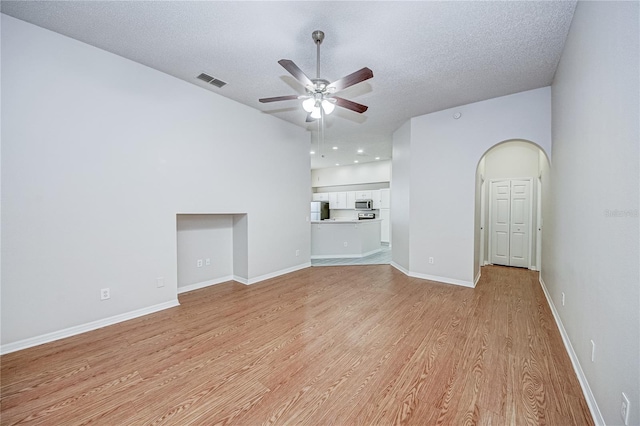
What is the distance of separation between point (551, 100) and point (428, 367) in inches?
150

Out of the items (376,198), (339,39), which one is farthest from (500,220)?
(339,39)

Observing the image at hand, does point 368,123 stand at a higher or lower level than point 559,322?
higher

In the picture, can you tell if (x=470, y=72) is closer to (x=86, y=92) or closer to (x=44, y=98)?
(x=86, y=92)

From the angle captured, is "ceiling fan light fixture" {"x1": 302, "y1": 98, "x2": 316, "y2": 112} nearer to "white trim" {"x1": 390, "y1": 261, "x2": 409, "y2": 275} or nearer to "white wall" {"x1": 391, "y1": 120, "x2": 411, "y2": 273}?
"white wall" {"x1": 391, "y1": 120, "x2": 411, "y2": 273}

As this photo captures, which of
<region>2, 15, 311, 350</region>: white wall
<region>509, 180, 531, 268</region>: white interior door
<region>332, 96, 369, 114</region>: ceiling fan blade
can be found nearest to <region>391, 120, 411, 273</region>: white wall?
<region>332, 96, 369, 114</region>: ceiling fan blade

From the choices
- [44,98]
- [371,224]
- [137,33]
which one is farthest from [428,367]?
[371,224]

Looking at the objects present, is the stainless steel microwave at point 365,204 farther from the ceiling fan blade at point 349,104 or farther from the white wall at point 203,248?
the ceiling fan blade at point 349,104

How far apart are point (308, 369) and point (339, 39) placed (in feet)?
10.1

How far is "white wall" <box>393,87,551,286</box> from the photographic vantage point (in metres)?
3.74

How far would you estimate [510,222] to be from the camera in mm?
5758

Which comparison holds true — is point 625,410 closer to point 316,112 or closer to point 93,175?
point 316,112

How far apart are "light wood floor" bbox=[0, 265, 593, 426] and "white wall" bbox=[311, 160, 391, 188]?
611 centimetres

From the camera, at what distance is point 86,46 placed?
8.87ft

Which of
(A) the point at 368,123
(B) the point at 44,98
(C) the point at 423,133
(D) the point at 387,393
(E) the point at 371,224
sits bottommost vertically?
(D) the point at 387,393
